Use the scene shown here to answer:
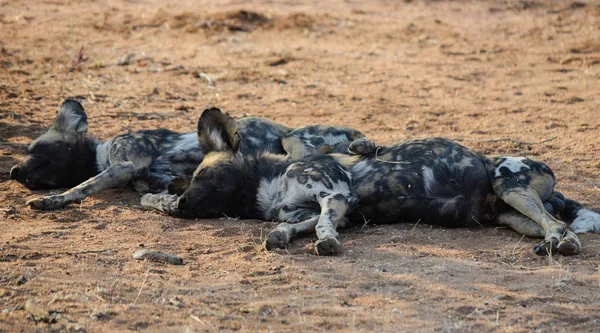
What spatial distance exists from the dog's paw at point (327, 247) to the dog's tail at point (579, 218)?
1397 millimetres

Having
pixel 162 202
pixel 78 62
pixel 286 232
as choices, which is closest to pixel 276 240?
pixel 286 232

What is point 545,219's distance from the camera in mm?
4656

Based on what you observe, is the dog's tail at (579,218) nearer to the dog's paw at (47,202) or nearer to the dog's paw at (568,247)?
the dog's paw at (568,247)

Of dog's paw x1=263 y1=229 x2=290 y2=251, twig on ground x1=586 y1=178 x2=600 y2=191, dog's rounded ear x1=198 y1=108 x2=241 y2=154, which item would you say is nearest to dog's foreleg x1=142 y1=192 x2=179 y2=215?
dog's rounded ear x1=198 y1=108 x2=241 y2=154

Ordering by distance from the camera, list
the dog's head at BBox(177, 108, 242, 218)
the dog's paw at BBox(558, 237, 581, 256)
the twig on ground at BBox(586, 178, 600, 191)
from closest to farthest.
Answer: the dog's paw at BBox(558, 237, 581, 256) < the dog's head at BBox(177, 108, 242, 218) < the twig on ground at BBox(586, 178, 600, 191)

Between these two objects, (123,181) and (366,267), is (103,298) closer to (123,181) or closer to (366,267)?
(366,267)

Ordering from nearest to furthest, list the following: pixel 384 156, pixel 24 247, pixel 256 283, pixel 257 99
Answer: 1. pixel 256 283
2. pixel 24 247
3. pixel 384 156
4. pixel 257 99

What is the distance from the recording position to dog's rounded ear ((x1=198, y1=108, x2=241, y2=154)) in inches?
210

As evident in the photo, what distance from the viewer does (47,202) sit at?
533 centimetres

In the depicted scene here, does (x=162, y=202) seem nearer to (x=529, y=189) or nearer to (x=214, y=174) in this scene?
(x=214, y=174)

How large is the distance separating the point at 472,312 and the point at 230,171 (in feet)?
7.15

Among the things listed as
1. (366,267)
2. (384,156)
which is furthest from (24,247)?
(384,156)

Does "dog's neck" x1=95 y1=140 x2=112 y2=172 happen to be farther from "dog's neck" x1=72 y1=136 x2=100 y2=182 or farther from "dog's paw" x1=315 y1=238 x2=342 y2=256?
"dog's paw" x1=315 y1=238 x2=342 y2=256

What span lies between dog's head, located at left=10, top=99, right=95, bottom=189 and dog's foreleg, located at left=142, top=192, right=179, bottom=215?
78 cm
